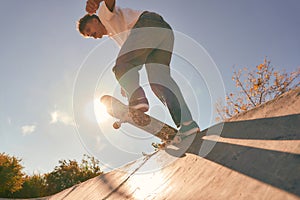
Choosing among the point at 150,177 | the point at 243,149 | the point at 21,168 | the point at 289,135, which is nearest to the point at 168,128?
the point at 150,177

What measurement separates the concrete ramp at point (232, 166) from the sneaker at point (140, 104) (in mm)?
439

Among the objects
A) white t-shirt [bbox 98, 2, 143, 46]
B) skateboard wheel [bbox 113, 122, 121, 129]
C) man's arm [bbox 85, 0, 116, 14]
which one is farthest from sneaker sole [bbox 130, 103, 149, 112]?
man's arm [bbox 85, 0, 116, 14]

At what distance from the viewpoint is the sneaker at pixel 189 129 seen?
1812 millimetres

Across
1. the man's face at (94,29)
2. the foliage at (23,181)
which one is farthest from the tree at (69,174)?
the man's face at (94,29)

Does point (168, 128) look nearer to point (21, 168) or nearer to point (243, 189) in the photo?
point (243, 189)

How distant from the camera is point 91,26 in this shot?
253cm

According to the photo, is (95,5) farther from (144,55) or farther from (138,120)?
(138,120)

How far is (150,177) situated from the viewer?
5.32ft

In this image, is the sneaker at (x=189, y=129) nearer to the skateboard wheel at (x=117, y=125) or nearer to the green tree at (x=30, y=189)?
the skateboard wheel at (x=117, y=125)

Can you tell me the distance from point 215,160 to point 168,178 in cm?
36

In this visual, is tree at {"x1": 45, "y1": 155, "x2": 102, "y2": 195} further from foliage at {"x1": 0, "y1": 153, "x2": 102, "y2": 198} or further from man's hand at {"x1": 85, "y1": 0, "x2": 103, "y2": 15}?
man's hand at {"x1": 85, "y1": 0, "x2": 103, "y2": 15}

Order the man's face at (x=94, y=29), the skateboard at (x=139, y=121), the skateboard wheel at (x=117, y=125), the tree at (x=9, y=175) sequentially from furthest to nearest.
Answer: the tree at (x=9, y=175) < the man's face at (x=94, y=29) < the skateboard wheel at (x=117, y=125) < the skateboard at (x=139, y=121)

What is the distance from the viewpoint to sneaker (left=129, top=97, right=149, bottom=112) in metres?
1.97

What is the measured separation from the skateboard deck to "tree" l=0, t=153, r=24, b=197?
11.8 m
